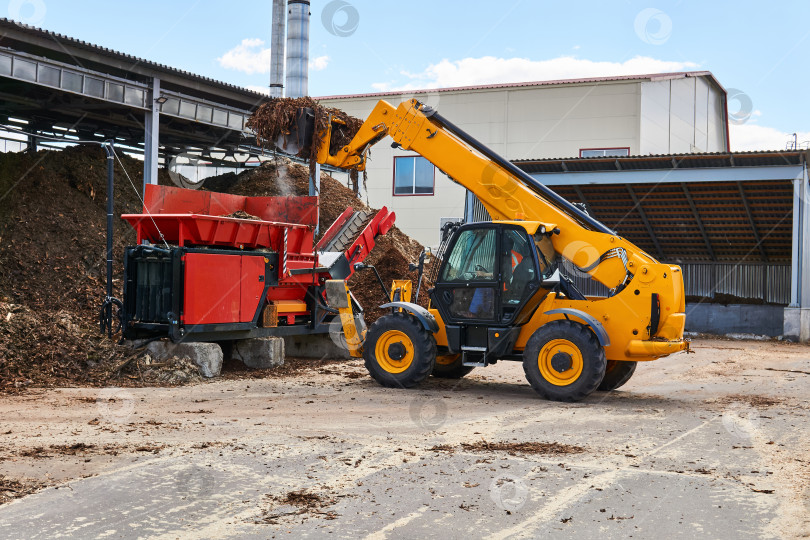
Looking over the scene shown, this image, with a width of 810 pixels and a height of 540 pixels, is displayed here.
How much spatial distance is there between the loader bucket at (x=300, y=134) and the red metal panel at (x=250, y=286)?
1692 millimetres

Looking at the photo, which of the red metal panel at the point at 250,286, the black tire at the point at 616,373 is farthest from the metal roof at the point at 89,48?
the black tire at the point at 616,373

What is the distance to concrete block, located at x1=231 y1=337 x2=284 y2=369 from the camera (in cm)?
1222

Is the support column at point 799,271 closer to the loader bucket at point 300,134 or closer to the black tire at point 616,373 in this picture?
the black tire at point 616,373

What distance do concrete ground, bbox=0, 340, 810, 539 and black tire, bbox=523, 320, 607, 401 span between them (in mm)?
255

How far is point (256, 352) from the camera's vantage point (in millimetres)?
12250

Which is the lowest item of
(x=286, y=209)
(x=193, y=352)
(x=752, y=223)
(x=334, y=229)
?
(x=193, y=352)

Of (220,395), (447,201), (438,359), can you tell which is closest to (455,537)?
(220,395)

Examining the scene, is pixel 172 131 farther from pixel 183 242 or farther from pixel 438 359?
pixel 438 359

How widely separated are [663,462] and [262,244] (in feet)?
24.6

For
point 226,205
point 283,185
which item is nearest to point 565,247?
point 226,205

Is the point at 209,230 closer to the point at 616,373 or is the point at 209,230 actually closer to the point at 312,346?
the point at 312,346

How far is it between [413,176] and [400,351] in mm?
20574

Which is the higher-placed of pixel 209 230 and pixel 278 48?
pixel 278 48

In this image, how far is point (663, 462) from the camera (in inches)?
259
